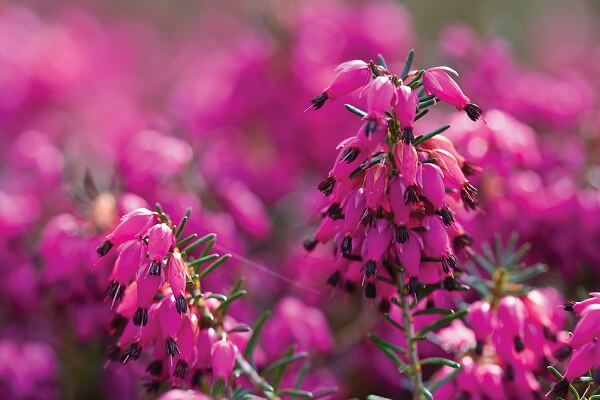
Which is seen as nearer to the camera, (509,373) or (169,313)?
(169,313)

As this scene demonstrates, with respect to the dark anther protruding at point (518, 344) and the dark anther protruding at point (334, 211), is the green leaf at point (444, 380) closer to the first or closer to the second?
the dark anther protruding at point (518, 344)

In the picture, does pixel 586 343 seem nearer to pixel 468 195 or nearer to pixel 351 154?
pixel 468 195

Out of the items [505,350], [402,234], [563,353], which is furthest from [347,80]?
[563,353]

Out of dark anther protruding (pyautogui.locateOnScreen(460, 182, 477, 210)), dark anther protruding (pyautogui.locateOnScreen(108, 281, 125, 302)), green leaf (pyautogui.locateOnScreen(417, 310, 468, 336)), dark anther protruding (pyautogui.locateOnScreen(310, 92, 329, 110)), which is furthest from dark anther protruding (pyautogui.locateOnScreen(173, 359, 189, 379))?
dark anther protruding (pyautogui.locateOnScreen(460, 182, 477, 210))

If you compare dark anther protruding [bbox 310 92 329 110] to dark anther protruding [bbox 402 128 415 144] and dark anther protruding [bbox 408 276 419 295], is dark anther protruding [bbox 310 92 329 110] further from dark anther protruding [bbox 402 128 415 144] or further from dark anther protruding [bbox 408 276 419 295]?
dark anther protruding [bbox 408 276 419 295]

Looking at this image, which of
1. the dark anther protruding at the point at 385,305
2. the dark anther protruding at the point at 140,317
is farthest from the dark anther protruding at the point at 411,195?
the dark anther protruding at the point at 140,317

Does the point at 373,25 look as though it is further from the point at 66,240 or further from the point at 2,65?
the point at 66,240
